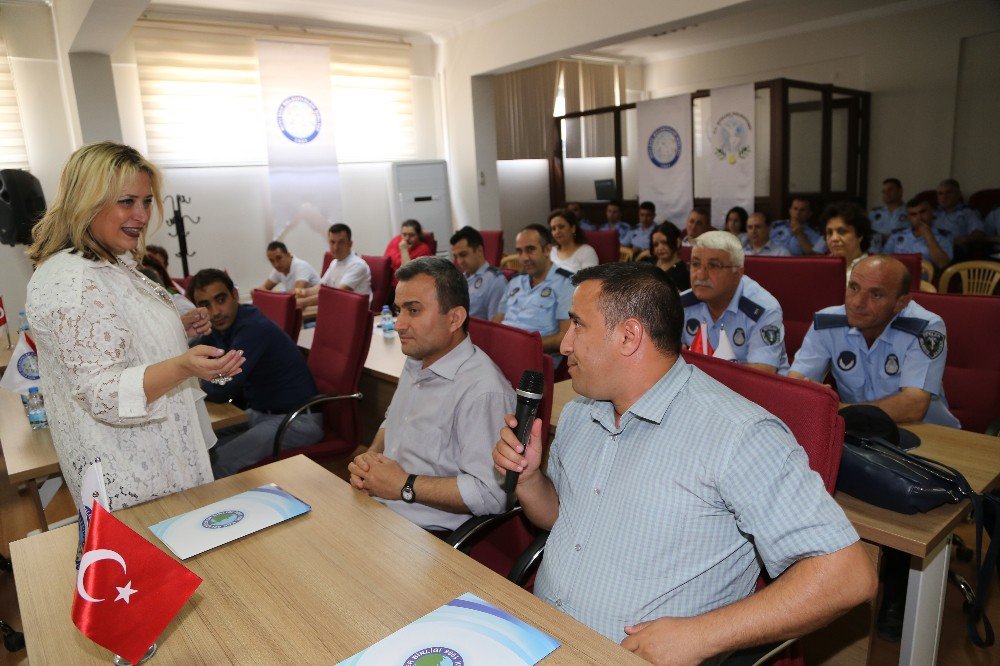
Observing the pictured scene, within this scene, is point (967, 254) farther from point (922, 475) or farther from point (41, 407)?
point (41, 407)

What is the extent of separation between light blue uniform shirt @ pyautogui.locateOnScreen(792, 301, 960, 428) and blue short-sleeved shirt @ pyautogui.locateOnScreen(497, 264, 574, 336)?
163 cm

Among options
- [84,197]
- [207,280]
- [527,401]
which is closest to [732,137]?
[207,280]

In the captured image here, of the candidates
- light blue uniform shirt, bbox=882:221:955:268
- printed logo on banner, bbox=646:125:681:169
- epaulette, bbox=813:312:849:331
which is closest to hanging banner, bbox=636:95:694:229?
printed logo on banner, bbox=646:125:681:169

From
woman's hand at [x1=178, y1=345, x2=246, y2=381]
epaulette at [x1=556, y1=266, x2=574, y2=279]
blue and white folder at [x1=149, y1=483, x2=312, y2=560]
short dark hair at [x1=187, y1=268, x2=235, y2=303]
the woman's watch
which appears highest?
short dark hair at [x1=187, y1=268, x2=235, y2=303]

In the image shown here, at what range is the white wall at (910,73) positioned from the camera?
26.0ft

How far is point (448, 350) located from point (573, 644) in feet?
3.67

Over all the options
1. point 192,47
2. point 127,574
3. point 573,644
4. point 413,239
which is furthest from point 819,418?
point 192,47

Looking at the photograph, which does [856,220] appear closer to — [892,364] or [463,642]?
[892,364]

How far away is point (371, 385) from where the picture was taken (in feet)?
12.1

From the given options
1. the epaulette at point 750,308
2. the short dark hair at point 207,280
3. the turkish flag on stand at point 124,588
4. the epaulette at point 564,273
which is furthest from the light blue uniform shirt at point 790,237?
the turkish flag on stand at point 124,588

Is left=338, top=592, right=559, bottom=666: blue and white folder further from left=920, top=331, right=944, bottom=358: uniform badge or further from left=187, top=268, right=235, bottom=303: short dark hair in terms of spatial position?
left=187, top=268, right=235, bottom=303: short dark hair

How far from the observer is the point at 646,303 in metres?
1.32

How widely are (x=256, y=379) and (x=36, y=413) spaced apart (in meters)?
0.82

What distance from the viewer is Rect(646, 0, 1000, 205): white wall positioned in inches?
311
